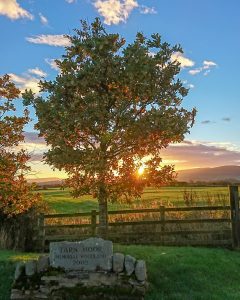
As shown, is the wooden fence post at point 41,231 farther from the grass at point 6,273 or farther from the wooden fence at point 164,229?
the grass at point 6,273

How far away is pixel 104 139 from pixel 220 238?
10.4 metres

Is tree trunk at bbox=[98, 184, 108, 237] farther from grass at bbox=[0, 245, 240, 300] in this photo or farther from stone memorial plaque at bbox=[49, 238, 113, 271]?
stone memorial plaque at bbox=[49, 238, 113, 271]

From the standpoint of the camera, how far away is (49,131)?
58.0 feet

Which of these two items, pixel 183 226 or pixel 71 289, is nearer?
pixel 71 289

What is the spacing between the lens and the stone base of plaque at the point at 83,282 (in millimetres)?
14188

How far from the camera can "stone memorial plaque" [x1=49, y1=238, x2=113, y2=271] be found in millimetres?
14430

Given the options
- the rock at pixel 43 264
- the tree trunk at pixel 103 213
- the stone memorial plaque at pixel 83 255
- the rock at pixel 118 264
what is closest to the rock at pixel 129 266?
the rock at pixel 118 264

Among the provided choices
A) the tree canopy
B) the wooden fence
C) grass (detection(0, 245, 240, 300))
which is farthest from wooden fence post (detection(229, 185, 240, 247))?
the tree canopy

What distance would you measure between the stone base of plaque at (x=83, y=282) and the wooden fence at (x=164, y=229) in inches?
343

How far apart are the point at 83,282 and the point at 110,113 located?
604 cm

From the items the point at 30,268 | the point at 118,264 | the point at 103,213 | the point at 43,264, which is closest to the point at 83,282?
the point at 118,264

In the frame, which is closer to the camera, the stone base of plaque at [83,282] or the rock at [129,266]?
the stone base of plaque at [83,282]

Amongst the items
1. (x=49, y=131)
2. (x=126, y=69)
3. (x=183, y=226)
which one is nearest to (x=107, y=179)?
(x=49, y=131)

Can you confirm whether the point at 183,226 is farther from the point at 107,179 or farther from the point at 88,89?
the point at 88,89
